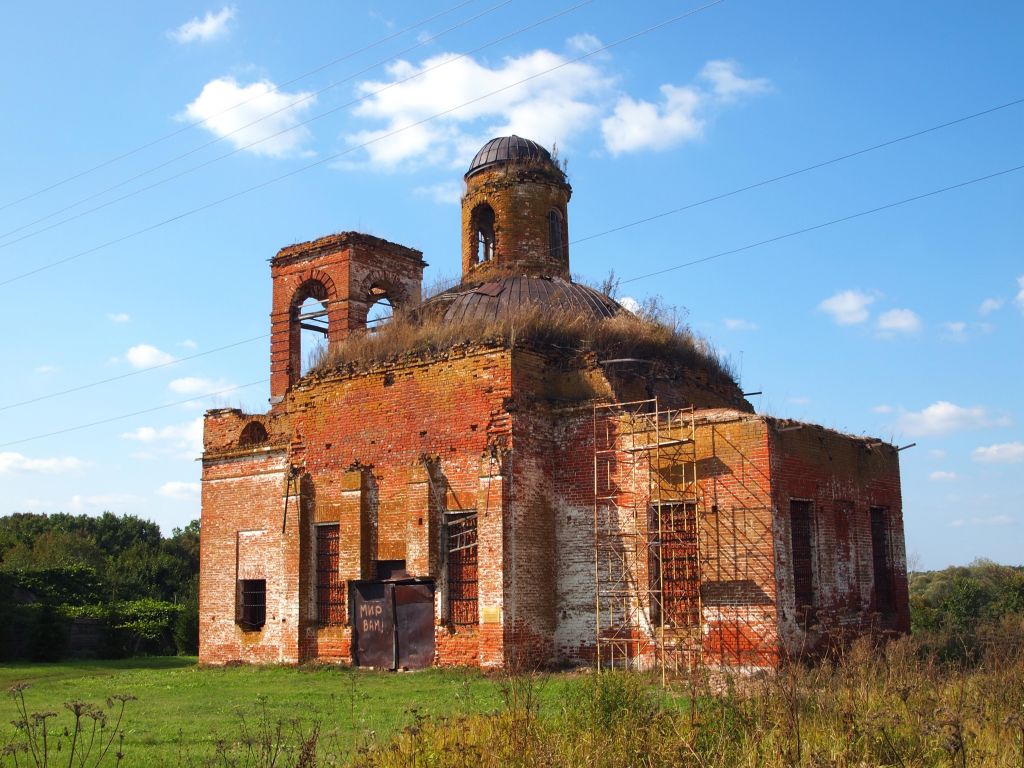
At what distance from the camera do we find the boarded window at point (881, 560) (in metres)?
16.6

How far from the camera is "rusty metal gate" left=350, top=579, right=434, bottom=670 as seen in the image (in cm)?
1565

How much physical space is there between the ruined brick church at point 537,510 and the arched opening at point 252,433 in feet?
2.82

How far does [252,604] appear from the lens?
1897 cm

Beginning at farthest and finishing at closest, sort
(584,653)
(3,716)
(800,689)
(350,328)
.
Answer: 1. (350,328)
2. (584,653)
3. (3,716)
4. (800,689)

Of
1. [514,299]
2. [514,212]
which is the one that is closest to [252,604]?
[514,299]

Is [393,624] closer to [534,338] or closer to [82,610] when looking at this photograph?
Answer: [534,338]

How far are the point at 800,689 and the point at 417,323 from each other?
40.2 feet

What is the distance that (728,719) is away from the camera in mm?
7016

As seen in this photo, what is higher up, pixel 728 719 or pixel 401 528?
pixel 401 528

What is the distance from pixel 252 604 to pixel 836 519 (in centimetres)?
1099

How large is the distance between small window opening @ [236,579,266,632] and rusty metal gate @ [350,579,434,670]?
3129 mm

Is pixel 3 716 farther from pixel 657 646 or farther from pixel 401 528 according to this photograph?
pixel 657 646

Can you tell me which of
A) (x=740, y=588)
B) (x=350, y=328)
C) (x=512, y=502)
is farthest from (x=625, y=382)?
(x=350, y=328)

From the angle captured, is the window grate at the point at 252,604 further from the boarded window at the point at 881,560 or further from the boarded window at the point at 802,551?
the boarded window at the point at 881,560
